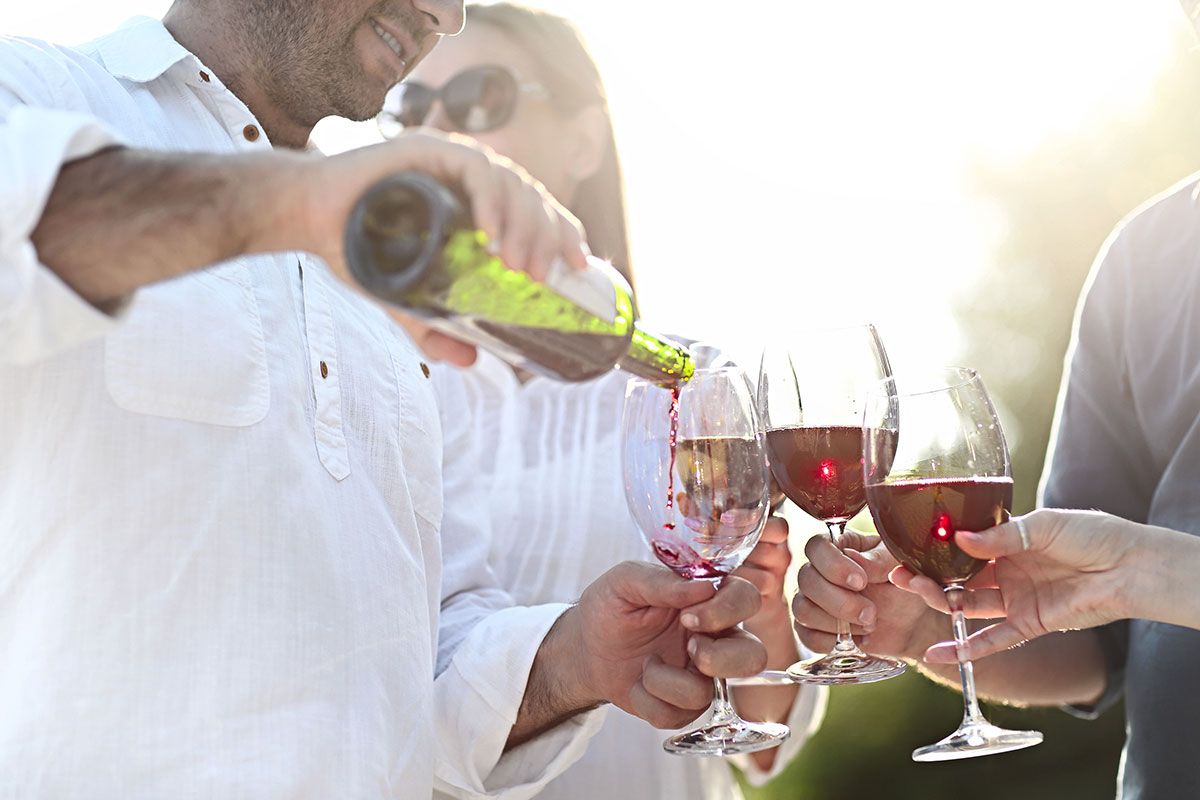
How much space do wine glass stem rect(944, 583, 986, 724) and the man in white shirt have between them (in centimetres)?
37

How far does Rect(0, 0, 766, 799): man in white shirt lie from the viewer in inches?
60.9

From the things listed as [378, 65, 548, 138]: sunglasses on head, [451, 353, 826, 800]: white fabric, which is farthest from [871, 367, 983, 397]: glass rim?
[378, 65, 548, 138]: sunglasses on head

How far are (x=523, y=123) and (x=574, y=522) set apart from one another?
1.28m

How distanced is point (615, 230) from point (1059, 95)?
2055cm

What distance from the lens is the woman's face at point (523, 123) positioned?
4059 mm

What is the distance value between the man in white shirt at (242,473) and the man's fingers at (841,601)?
0.22 m

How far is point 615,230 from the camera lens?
408 centimetres

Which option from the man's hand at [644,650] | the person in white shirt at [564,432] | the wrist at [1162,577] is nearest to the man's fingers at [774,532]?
the person in white shirt at [564,432]

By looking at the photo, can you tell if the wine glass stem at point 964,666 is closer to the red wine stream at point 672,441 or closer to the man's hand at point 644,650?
the man's hand at point 644,650

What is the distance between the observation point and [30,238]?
1534mm

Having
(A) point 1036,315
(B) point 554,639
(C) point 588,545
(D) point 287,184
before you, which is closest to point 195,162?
(D) point 287,184

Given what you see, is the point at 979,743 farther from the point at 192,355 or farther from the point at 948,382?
the point at 192,355

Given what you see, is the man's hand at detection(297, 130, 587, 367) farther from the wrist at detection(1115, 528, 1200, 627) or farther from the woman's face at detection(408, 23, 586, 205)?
the woman's face at detection(408, 23, 586, 205)

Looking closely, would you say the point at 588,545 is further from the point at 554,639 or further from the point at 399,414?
the point at 399,414
